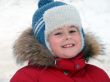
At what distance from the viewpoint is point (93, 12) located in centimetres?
873

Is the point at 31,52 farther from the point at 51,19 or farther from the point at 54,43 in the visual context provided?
the point at 51,19

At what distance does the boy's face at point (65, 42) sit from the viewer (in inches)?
141

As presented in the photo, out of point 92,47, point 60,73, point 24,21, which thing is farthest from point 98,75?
point 24,21

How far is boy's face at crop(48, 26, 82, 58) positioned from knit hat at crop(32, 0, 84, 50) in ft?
0.13

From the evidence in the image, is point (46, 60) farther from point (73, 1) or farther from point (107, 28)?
point (73, 1)

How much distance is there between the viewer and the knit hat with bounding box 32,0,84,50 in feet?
11.9

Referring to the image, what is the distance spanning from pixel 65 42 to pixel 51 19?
0.23 metres

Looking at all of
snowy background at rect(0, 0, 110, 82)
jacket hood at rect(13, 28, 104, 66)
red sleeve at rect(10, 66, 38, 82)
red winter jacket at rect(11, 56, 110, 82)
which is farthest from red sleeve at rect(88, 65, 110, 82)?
snowy background at rect(0, 0, 110, 82)

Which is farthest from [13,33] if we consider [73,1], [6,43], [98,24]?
[73,1]

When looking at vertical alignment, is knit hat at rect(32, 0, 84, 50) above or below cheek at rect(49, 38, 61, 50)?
above

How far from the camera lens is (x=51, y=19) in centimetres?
366

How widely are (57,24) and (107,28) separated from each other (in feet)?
13.2

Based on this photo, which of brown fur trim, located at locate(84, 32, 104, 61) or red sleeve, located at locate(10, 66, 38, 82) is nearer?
red sleeve, located at locate(10, 66, 38, 82)

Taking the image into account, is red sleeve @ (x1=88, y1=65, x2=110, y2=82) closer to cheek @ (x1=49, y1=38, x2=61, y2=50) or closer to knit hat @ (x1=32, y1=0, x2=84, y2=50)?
knit hat @ (x1=32, y1=0, x2=84, y2=50)
